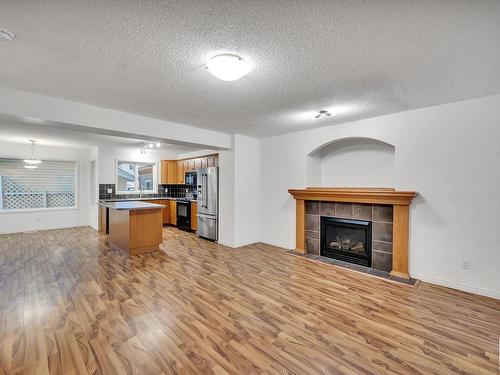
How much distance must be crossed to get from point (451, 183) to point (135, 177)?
8.07 metres

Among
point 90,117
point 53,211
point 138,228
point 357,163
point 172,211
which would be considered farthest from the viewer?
point 172,211

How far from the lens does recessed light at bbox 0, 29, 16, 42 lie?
1.66m

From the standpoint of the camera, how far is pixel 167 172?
7863 mm

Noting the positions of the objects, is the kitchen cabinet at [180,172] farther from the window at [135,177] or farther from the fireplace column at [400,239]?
the fireplace column at [400,239]

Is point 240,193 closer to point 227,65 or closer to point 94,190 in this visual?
point 227,65

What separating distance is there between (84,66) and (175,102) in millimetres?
1097

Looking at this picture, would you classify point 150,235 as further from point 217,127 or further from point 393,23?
point 393,23

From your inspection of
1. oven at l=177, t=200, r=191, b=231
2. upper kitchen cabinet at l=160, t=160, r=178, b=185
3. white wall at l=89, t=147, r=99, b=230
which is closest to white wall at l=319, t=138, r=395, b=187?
oven at l=177, t=200, r=191, b=231

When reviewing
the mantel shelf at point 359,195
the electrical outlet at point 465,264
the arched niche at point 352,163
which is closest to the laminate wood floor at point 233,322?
the electrical outlet at point 465,264

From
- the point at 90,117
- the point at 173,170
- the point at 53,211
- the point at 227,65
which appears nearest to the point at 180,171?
the point at 173,170

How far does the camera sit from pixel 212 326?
2293 millimetres

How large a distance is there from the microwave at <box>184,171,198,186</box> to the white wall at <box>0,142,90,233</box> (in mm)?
3190

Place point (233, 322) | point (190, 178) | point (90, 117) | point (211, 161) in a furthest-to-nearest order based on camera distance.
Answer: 1. point (190, 178)
2. point (211, 161)
3. point (90, 117)
4. point (233, 322)

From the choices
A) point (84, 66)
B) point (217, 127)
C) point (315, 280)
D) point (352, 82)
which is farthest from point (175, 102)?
point (315, 280)
